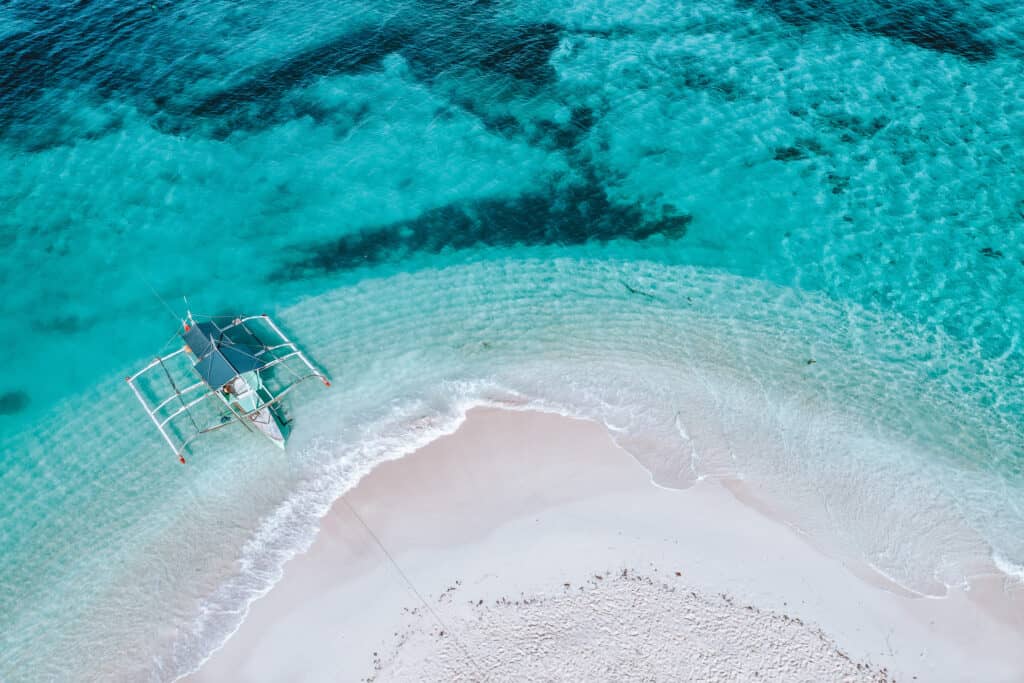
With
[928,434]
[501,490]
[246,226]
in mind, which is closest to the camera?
[501,490]

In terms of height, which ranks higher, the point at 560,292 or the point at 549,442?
the point at 560,292

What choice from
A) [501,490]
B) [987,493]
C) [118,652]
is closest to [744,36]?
[987,493]

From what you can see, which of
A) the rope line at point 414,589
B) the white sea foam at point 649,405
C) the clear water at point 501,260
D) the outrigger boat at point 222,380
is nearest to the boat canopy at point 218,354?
the outrigger boat at point 222,380

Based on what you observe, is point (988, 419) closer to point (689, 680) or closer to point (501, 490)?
point (689, 680)

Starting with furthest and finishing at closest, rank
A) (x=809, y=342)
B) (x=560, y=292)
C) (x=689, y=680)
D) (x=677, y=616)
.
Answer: (x=560, y=292) → (x=809, y=342) → (x=677, y=616) → (x=689, y=680)

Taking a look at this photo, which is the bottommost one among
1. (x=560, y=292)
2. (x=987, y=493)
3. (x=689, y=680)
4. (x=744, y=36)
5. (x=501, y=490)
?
(x=987, y=493)

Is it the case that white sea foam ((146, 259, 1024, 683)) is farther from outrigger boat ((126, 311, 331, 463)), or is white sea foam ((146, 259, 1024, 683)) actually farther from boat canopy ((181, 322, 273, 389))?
boat canopy ((181, 322, 273, 389))

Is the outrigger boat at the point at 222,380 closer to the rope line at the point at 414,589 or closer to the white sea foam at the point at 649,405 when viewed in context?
the white sea foam at the point at 649,405
